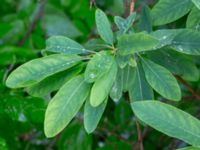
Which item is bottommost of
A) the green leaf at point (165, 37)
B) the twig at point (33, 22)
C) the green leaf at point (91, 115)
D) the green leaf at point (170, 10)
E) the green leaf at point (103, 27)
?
the twig at point (33, 22)

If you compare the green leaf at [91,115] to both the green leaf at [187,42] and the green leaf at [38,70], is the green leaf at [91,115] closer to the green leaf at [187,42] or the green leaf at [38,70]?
the green leaf at [38,70]

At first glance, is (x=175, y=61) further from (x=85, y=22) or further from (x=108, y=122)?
(x=85, y=22)

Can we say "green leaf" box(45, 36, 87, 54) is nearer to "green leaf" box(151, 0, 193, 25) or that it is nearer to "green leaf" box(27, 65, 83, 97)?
"green leaf" box(27, 65, 83, 97)

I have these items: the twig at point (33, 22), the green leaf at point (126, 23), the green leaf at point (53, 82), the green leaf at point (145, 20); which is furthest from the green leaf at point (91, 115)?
the twig at point (33, 22)

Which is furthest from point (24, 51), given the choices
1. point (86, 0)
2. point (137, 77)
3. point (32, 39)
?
point (137, 77)

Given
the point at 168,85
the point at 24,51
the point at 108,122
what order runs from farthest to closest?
the point at 108,122 < the point at 24,51 < the point at 168,85
